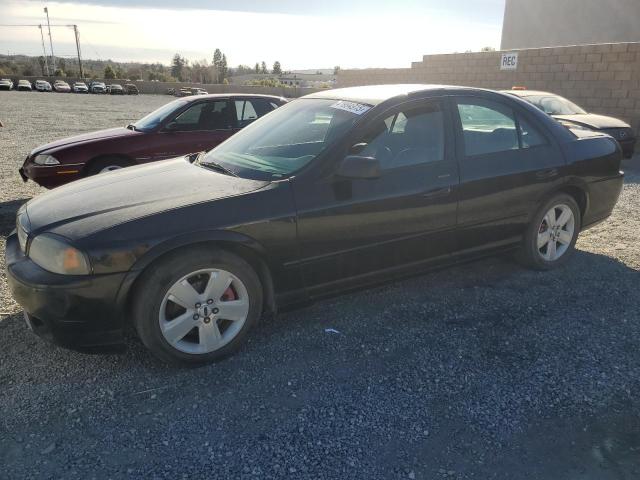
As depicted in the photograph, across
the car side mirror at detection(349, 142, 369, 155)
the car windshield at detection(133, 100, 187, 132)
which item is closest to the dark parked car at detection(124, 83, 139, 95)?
the car windshield at detection(133, 100, 187, 132)

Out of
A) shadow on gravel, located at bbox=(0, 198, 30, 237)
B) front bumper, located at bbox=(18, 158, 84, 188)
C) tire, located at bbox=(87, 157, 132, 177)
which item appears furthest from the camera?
tire, located at bbox=(87, 157, 132, 177)

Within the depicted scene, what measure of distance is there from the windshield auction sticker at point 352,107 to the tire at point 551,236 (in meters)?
1.87

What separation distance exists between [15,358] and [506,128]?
399 cm

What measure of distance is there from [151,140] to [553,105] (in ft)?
28.8

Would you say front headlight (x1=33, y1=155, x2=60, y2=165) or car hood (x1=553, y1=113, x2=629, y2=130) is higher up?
car hood (x1=553, y1=113, x2=629, y2=130)

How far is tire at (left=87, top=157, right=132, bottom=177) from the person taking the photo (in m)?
6.72

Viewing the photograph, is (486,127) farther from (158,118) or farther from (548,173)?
(158,118)

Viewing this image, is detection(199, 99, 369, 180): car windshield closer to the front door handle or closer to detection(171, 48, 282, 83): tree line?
the front door handle

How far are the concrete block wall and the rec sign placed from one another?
5.7 inches

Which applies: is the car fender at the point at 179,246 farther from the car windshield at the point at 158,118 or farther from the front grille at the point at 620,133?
the front grille at the point at 620,133

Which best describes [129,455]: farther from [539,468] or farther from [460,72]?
[460,72]

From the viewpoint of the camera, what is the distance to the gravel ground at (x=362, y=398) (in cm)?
232

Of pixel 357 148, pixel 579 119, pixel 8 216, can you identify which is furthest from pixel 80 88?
pixel 357 148

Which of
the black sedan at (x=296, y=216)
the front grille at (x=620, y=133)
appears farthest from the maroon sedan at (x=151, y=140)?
the front grille at (x=620, y=133)
